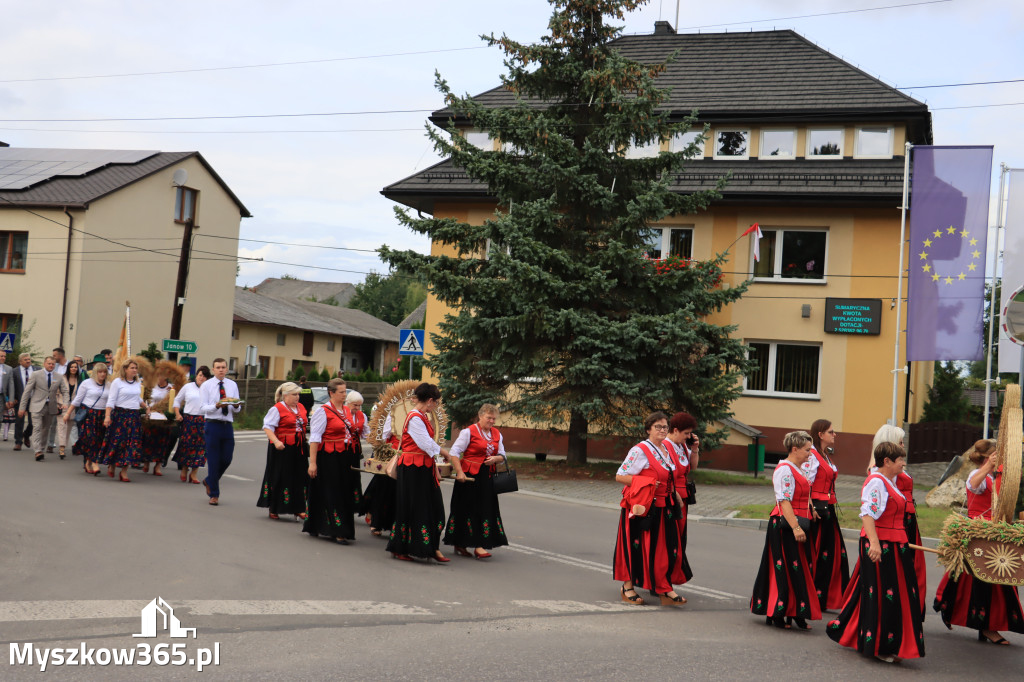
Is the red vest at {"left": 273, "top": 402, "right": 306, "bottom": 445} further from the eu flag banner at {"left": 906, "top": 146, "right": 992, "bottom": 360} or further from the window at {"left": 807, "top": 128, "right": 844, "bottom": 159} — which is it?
the window at {"left": 807, "top": 128, "right": 844, "bottom": 159}

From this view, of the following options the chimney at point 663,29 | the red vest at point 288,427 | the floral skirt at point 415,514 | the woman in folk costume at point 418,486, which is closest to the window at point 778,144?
the chimney at point 663,29

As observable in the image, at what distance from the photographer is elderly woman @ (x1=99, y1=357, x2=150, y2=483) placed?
51.0ft

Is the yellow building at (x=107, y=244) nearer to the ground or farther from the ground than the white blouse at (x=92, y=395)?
farther from the ground

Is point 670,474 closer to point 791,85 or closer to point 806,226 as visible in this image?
point 806,226

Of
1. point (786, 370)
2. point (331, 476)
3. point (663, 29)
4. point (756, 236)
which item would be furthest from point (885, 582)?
point (663, 29)

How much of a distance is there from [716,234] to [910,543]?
767 inches

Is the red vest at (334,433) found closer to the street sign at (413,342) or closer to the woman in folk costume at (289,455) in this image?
the woman in folk costume at (289,455)

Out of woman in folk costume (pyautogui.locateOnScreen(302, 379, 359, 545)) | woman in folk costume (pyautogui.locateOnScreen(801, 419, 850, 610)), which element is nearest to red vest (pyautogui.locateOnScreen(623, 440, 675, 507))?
woman in folk costume (pyautogui.locateOnScreen(801, 419, 850, 610))

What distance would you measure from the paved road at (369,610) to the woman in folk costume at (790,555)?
0.68 feet

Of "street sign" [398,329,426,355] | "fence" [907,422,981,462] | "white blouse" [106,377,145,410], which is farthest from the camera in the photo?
"fence" [907,422,981,462]

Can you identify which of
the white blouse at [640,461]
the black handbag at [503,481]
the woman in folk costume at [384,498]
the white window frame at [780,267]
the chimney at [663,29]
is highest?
the chimney at [663,29]

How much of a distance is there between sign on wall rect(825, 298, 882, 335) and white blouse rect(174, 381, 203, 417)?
16.5 m

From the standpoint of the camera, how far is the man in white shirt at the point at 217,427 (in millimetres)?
13312

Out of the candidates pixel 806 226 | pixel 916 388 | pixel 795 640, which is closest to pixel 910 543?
pixel 795 640
